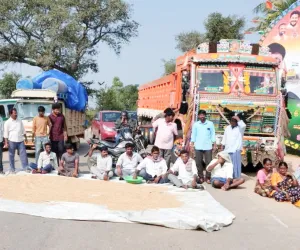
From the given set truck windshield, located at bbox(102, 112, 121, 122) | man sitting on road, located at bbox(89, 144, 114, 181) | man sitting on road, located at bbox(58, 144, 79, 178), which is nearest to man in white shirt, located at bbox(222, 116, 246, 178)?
man sitting on road, located at bbox(89, 144, 114, 181)

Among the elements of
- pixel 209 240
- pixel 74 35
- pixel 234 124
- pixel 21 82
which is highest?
pixel 74 35

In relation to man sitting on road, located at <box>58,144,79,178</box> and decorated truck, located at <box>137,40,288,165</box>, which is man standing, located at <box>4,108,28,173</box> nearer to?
man sitting on road, located at <box>58,144,79,178</box>

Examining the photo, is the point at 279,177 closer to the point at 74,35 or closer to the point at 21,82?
the point at 21,82

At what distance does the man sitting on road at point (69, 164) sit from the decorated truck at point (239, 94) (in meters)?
2.30

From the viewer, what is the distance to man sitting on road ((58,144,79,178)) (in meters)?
11.5

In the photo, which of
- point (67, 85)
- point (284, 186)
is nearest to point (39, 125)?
point (284, 186)

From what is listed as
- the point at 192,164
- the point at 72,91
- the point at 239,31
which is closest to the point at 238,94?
the point at 192,164

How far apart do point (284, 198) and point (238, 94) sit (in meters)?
4.16

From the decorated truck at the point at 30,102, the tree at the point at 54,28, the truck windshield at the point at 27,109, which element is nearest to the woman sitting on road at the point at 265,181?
the decorated truck at the point at 30,102

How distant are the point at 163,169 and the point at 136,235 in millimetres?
4551

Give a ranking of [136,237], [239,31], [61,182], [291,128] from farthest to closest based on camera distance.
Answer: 1. [239,31]
2. [291,128]
3. [61,182]
4. [136,237]

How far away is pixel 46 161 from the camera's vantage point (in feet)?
38.7

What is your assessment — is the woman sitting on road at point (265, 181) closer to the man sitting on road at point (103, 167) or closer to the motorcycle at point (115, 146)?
the motorcycle at point (115, 146)

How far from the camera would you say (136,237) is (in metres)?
6.37
